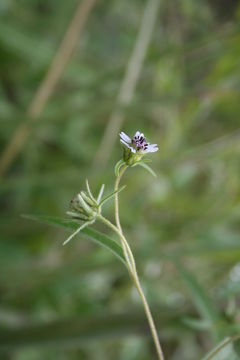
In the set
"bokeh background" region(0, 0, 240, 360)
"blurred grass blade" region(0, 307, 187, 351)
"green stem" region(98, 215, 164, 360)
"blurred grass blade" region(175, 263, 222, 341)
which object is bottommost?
"green stem" region(98, 215, 164, 360)

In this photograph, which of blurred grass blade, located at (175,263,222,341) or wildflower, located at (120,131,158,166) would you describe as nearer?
wildflower, located at (120,131,158,166)

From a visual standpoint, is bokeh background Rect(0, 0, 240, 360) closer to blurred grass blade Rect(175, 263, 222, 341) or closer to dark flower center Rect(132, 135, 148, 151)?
blurred grass blade Rect(175, 263, 222, 341)

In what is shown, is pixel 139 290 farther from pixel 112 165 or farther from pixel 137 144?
pixel 112 165

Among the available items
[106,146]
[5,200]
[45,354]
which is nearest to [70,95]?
[106,146]

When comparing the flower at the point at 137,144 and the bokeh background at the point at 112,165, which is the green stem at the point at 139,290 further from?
the bokeh background at the point at 112,165

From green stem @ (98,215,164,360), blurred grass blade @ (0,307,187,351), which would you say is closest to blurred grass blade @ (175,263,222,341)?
blurred grass blade @ (0,307,187,351)

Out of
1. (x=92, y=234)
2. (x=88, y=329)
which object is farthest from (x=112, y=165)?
(x=92, y=234)

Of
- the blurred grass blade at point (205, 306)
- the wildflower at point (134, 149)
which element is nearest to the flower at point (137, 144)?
the wildflower at point (134, 149)
